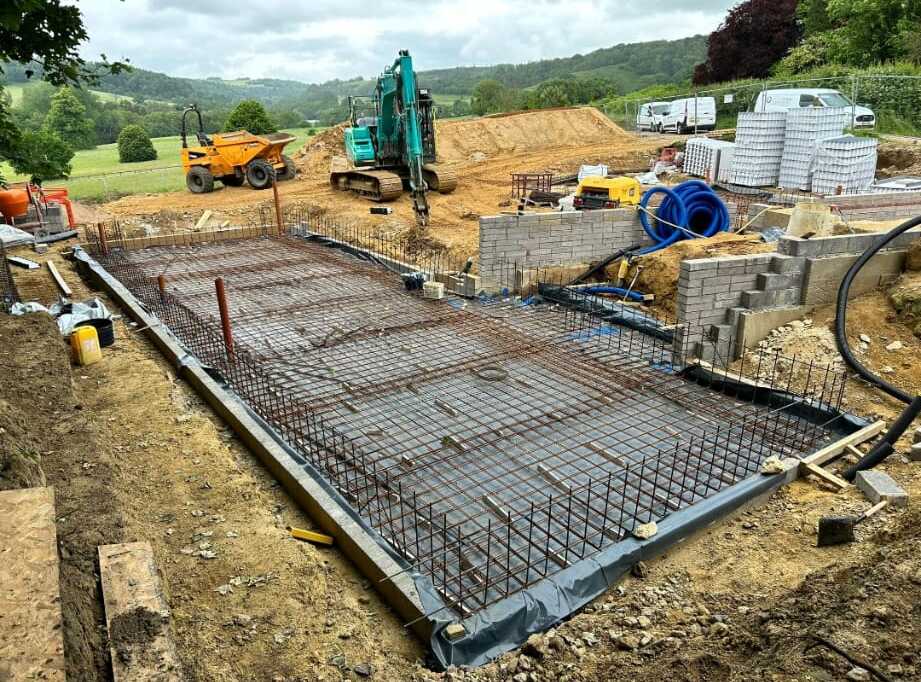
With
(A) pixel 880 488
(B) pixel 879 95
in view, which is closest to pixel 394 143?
(A) pixel 880 488

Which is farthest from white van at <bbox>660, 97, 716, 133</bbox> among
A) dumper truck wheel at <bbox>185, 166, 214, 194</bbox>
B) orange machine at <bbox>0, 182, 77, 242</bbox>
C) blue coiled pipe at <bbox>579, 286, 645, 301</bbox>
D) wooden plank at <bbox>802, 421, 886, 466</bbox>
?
wooden plank at <bbox>802, 421, 886, 466</bbox>

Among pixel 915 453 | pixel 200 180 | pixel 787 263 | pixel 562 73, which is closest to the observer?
pixel 915 453

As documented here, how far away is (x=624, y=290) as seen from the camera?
28.6ft

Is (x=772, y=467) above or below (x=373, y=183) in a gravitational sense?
below

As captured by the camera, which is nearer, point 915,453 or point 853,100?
point 915,453

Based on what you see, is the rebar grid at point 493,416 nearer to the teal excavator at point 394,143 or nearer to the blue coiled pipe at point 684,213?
the blue coiled pipe at point 684,213

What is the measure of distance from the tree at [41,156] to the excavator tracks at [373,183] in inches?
335

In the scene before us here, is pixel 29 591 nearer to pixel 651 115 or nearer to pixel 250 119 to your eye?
pixel 651 115

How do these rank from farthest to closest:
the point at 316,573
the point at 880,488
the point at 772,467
Result: the point at 772,467
the point at 880,488
the point at 316,573

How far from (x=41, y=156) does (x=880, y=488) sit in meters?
8.17

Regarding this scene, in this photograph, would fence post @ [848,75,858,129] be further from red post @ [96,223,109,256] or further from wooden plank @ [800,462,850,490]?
red post @ [96,223,109,256]

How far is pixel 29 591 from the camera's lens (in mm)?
2211

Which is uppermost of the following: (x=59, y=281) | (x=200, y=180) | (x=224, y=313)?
(x=200, y=180)

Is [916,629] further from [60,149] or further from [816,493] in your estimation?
[60,149]
